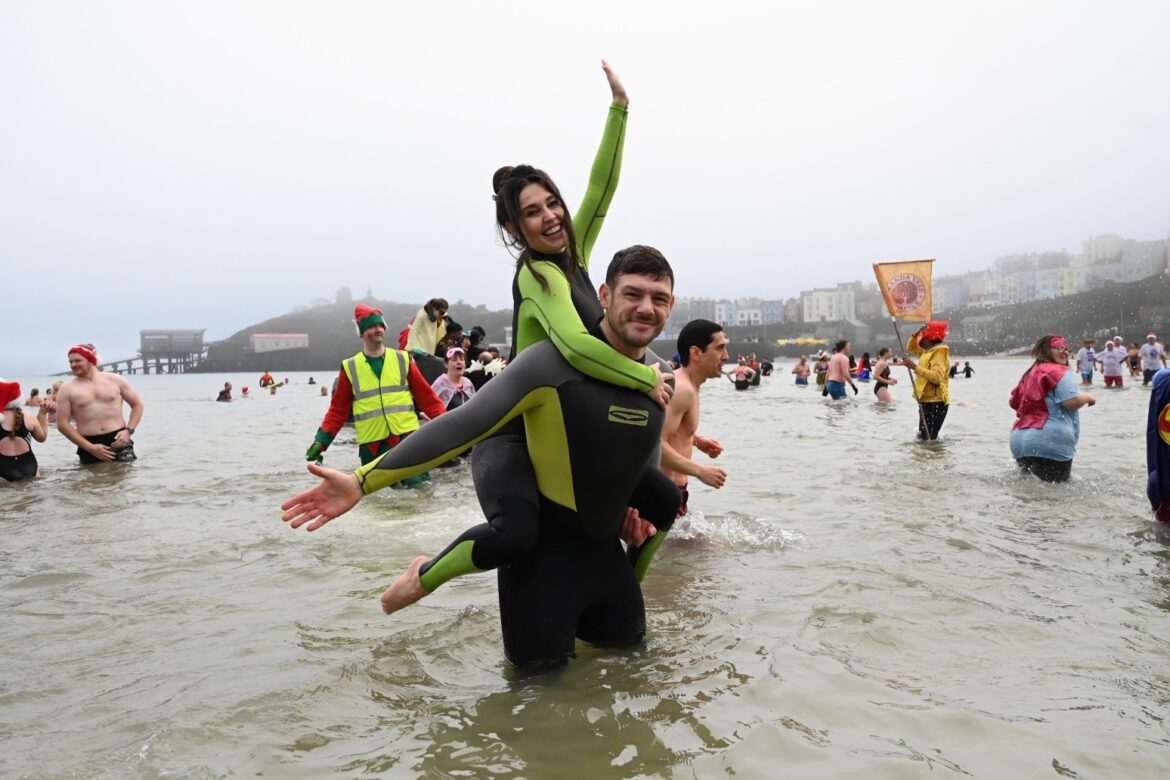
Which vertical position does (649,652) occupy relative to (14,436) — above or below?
below

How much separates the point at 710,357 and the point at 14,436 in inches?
355

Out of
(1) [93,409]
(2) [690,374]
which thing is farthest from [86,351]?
(2) [690,374]

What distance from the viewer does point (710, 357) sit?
5.87m

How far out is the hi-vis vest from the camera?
25.5 feet

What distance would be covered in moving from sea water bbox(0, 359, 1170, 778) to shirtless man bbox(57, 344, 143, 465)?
8.42 feet

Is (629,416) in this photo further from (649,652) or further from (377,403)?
(377,403)

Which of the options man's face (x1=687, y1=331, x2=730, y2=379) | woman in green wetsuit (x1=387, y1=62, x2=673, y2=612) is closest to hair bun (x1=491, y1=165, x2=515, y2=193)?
woman in green wetsuit (x1=387, y1=62, x2=673, y2=612)

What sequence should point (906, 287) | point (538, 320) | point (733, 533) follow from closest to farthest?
point (538, 320)
point (733, 533)
point (906, 287)

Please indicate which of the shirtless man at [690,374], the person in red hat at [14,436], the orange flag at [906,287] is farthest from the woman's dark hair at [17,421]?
the orange flag at [906,287]

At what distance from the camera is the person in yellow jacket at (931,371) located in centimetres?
1214

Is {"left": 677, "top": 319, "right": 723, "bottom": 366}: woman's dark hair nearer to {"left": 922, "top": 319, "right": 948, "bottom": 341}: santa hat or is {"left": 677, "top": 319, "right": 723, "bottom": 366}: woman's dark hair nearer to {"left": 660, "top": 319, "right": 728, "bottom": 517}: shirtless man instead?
{"left": 660, "top": 319, "right": 728, "bottom": 517}: shirtless man

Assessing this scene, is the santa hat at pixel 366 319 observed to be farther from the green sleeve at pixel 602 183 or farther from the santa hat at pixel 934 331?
the santa hat at pixel 934 331

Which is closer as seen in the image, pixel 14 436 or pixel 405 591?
pixel 405 591

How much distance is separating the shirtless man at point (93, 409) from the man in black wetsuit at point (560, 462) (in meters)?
8.74
